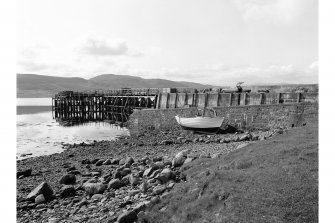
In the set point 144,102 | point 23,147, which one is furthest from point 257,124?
point 144,102

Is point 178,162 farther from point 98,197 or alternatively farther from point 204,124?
point 204,124

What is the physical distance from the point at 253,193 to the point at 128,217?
10.5ft

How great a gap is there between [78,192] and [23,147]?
2065 centimetres

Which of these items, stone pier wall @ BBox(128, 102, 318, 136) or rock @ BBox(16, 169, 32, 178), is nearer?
rock @ BBox(16, 169, 32, 178)

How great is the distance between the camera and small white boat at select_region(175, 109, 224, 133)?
25920mm

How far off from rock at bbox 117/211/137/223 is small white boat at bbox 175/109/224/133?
1869cm

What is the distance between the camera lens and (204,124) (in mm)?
26500

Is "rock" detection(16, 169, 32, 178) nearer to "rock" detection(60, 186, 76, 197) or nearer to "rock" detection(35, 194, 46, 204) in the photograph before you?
"rock" detection(60, 186, 76, 197)

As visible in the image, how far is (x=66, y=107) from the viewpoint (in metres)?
70.4

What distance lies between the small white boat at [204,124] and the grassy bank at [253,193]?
1573 cm

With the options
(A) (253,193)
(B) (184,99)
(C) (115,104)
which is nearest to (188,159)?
(A) (253,193)

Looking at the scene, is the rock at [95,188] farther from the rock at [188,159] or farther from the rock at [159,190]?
the rock at [188,159]

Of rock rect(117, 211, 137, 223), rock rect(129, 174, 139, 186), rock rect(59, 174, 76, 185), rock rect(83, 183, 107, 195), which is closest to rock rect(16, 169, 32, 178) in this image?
rock rect(59, 174, 76, 185)

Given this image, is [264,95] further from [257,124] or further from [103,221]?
[103,221]
